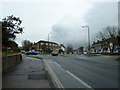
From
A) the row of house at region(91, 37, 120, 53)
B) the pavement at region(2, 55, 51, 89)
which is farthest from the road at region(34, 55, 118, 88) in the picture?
the row of house at region(91, 37, 120, 53)

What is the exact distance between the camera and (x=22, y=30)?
1641 centimetres

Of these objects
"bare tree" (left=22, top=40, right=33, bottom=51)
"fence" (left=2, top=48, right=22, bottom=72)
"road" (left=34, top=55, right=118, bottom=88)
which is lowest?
"road" (left=34, top=55, right=118, bottom=88)

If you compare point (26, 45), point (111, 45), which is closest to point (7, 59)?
point (111, 45)

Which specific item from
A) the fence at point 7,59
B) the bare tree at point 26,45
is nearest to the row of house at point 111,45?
the fence at point 7,59

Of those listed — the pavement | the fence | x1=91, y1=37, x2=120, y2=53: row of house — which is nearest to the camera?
the pavement

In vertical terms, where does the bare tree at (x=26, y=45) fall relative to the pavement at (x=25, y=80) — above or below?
above

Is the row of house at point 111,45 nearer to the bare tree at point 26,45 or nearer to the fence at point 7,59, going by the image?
the fence at point 7,59

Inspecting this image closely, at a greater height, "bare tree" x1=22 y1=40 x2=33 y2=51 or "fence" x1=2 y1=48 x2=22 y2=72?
"bare tree" x1=22 y1=40 x2=33 y2=51

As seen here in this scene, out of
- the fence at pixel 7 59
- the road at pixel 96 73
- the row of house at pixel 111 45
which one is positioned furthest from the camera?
the row of house at pixel 111 45

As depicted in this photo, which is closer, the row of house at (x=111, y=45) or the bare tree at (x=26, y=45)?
the row of house at (x=111, y=45)

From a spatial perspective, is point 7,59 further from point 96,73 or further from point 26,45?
point 26,45

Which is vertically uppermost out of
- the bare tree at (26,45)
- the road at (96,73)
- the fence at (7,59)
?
the bare tree at (26,45)

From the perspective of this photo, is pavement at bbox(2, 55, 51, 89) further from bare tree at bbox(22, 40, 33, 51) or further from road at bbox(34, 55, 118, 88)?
bare tree at bbox(22, 40, 33, 51)

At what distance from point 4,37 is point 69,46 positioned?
375 ft
